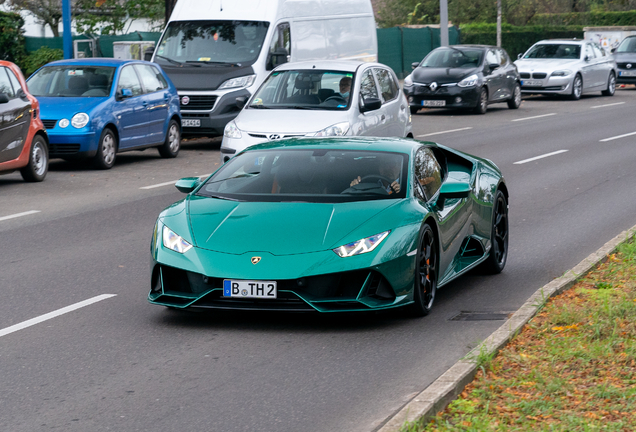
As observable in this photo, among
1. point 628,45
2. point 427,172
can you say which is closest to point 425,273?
point 427,172

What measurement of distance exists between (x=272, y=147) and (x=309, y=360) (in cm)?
239

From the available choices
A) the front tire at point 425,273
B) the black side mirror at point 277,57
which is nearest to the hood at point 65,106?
the black side mirror at point 277,57

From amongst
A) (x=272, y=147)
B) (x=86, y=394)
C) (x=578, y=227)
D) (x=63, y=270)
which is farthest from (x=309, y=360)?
(x=578, y=227)

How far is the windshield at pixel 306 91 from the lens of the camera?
51.2 feet

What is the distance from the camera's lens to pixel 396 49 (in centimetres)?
4600

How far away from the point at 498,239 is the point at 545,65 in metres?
26.4

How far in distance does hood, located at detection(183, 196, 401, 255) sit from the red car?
8141 millimetres

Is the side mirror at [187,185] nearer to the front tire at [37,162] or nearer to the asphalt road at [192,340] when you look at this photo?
the asphalt road at [192,340]

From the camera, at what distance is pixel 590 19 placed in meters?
62.9

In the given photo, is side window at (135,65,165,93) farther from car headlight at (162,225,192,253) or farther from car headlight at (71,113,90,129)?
car headlight at (162,225,192,253)

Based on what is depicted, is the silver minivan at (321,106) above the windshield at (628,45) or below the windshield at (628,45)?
above

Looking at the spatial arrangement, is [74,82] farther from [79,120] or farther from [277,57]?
[277,57]

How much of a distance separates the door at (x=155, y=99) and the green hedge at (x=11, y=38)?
831 inches

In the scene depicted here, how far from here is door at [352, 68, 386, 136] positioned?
1520 centimetres
